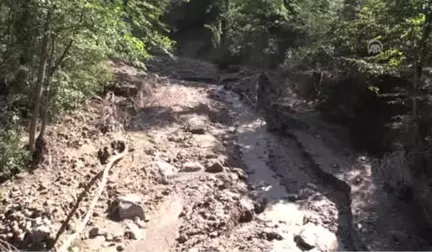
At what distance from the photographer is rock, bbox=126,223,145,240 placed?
27.3ft

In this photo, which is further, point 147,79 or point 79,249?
point 147,79

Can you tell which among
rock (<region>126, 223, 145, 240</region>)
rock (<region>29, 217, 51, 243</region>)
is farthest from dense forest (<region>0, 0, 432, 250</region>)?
rock (<region>126, 223, 145, 240</region>)

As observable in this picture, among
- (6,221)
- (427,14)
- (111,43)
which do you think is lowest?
(6,221)

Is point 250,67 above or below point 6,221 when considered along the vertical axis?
above

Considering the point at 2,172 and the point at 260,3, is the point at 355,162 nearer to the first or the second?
the point at 2,172

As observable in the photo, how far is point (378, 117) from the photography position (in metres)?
12.6

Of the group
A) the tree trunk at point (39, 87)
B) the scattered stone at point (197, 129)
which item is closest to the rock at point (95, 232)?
the tree trunk at point (39, 87)

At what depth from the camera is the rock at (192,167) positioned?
11.0m

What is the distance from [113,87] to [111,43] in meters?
5.47

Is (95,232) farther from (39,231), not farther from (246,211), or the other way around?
(246,211)

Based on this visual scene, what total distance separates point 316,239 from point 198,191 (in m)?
2.57

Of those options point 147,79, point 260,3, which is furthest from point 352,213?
point 260,3

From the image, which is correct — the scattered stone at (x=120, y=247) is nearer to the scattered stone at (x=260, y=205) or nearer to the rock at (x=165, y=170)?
the rock at (x=165, y=170)
